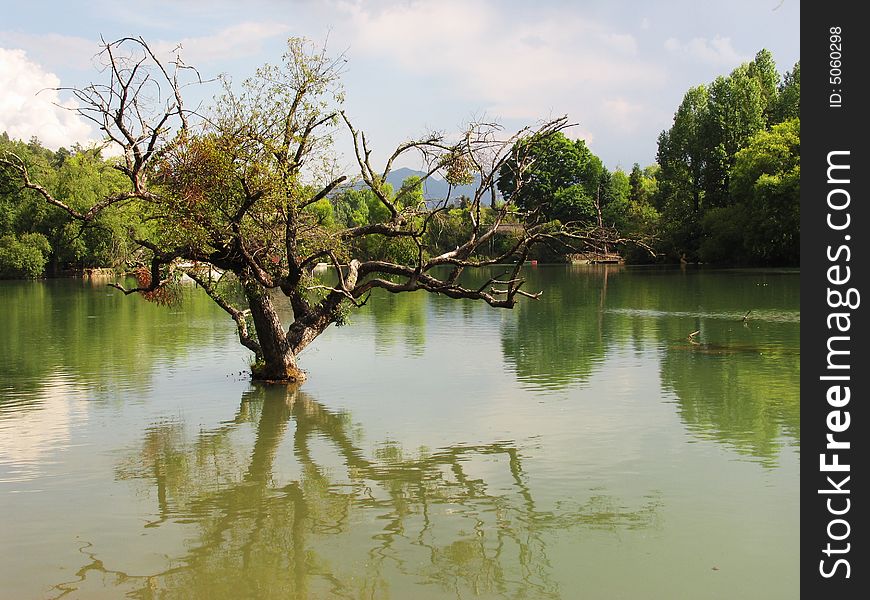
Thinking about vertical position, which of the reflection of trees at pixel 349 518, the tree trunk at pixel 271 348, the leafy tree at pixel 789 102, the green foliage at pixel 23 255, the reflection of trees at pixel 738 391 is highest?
the leafy tree at pixel 789 102

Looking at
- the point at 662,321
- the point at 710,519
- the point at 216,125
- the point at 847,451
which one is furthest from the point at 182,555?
the point at 662,321

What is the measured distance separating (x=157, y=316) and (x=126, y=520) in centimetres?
2903

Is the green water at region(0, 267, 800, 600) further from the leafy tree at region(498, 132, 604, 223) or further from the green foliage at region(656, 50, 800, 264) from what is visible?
the leafy tree at region(498, 132, 604, 223)

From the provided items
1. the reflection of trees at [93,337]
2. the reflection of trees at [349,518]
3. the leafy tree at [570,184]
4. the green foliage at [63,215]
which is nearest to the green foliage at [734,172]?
the leafy tree at [570,184]

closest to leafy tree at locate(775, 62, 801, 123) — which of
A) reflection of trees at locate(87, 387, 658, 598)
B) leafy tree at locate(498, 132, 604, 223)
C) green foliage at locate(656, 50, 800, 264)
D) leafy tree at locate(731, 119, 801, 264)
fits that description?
green foliage at locate(656, 50, 800, 264)

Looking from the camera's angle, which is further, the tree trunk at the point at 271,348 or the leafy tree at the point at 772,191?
the leafy tree at the point at 772,191

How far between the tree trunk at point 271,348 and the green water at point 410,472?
46 cm

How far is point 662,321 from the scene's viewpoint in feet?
107

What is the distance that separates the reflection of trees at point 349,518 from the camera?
855cm

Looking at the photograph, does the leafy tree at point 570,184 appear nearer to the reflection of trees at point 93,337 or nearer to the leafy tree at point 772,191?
the leafy tree at point 772,191

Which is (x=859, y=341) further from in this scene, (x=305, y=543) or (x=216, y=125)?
(x=216, y=125)

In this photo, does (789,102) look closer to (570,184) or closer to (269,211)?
(570,184)

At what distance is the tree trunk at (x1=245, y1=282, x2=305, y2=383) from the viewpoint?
19.0 metres

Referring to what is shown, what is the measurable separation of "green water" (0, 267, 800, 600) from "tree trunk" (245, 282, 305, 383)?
0.46 meters
